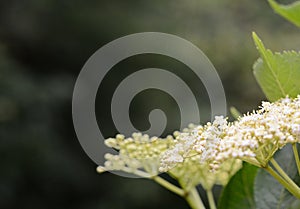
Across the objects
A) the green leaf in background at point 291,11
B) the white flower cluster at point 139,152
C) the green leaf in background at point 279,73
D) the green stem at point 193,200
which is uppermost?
the green leaf in background at point 291,11

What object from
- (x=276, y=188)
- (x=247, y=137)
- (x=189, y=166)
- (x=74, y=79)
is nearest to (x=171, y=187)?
(x=189, y=166)

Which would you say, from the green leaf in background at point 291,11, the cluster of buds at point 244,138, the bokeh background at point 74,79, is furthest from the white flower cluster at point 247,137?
the bokeh background at point 74,79

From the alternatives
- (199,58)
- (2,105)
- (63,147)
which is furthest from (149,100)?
(2,105)

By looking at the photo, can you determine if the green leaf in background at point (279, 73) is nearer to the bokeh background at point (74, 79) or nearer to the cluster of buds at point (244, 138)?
the cluster of buds at point (244, 138)

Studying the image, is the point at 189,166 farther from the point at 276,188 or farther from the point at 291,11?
the point at 291,11

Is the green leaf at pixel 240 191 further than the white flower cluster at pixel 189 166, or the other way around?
the green leaf at pixel 240 191

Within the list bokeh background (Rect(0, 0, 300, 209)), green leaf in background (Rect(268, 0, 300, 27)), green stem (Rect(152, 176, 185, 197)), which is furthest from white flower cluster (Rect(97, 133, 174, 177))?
bokeh background (Rect(0, 0, 300, 209))

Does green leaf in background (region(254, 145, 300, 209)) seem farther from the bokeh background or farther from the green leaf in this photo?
the bokeh background
